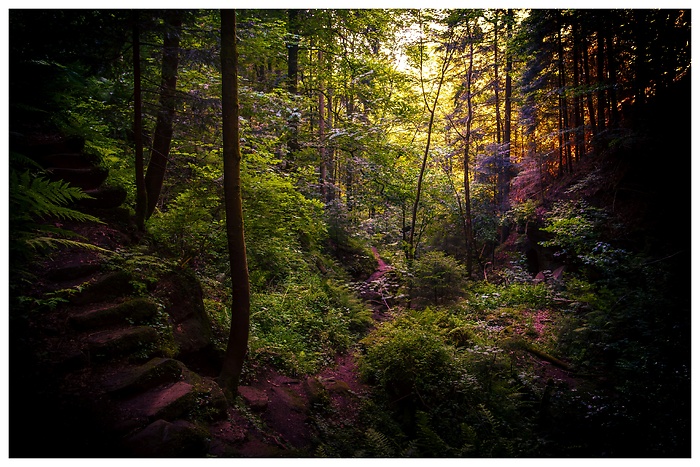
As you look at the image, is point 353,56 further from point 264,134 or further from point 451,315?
point 451,315

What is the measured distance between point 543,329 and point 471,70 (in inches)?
412

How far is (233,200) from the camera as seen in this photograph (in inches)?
191

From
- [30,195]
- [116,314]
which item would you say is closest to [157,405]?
[116,314]

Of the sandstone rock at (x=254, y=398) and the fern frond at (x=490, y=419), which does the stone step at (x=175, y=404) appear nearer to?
the sandstone rock at (x=254, y=398)

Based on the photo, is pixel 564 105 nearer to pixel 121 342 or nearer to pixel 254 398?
pixel 254 398

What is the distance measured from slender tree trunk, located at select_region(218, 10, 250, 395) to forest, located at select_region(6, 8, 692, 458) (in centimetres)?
3

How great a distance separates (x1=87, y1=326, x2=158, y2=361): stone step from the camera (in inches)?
157

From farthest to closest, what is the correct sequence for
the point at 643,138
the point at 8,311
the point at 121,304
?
1. the point at 643,138
2. the point at 121,304
3. the point at 8,311

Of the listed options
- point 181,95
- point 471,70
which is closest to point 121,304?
point 181,95

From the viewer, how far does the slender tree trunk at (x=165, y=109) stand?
5.76 meters

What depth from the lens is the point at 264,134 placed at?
10.2 m

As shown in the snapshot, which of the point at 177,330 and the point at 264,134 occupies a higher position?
the point at 264,134

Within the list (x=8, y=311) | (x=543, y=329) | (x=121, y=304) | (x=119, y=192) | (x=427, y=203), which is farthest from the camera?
(x=427, y=203)

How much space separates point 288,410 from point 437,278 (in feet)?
22.1
